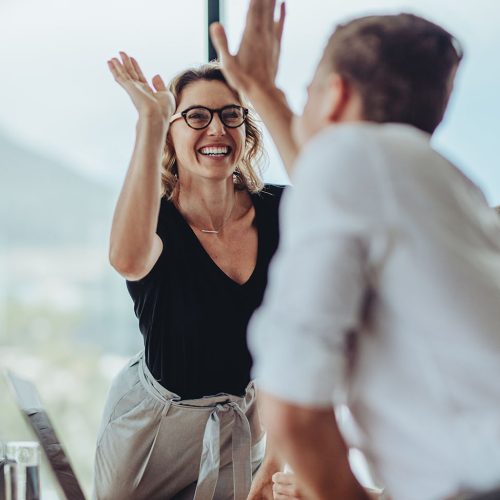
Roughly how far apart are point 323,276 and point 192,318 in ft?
3.97

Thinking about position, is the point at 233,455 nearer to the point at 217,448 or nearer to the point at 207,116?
the point at 217,448

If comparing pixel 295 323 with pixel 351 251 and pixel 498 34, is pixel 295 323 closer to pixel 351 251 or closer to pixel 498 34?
pixel 351 251

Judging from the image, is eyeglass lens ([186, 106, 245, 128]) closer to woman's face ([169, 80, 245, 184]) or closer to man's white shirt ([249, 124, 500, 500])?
woman's face ([169, 80, 245, 184])

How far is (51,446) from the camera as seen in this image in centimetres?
131

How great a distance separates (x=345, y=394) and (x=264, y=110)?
44 centimetres

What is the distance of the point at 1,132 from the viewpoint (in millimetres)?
3990

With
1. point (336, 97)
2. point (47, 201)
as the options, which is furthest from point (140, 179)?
point (47, 201)

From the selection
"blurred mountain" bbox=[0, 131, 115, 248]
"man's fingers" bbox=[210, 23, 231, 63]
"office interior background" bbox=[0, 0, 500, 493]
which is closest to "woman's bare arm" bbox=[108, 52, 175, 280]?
"man's fingers" bbox=[210, 23, 231, 63]

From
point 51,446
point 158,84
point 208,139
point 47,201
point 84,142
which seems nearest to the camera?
point 51,446

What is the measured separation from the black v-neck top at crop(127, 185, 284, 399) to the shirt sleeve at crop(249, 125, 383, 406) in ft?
3.80

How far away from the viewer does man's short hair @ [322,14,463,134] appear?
2.93 ft

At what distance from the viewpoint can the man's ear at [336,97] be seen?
0.90 m

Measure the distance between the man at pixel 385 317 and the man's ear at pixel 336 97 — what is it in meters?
0.02

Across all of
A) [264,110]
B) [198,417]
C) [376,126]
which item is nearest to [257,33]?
[264,110]
